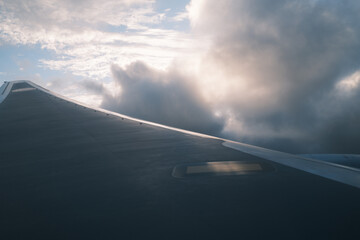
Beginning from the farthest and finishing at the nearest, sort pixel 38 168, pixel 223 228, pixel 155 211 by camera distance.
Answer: pixel 38 168 < pixel 155 211 < pixel 223 228

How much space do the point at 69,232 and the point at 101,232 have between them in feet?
1.26

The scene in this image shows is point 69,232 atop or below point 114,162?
below

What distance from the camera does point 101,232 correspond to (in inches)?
116

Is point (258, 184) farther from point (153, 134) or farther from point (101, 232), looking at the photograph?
point (153, 134)

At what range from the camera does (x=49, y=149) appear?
717 cm

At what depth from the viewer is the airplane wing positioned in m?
2.96

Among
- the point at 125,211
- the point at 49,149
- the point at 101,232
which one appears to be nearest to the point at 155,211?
the point at 125,211

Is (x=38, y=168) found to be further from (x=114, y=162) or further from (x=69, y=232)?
(x=69, y=232)

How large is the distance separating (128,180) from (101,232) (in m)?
1.74

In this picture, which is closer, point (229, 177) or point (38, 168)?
point (229, 177)

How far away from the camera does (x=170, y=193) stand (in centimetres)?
399

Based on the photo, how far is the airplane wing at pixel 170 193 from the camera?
2.96 meters

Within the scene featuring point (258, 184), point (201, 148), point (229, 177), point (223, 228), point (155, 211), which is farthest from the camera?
point (201, 148)

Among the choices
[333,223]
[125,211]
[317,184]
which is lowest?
[125,211]
